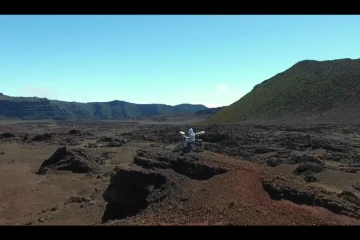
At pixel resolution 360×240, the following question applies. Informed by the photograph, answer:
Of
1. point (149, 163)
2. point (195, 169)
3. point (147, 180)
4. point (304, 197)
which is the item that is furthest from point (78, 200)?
point (304, 197)

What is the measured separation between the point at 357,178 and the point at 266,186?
1434 cm

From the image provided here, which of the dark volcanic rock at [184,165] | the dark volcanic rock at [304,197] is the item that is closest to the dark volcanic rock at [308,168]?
the dark volcanic rock at [304,197]

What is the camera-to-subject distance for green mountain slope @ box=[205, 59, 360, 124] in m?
89.2

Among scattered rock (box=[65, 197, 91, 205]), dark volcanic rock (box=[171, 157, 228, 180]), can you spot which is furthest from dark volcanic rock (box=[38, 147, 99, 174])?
dark volcanic rock (box=[171, 157, 228, 180])

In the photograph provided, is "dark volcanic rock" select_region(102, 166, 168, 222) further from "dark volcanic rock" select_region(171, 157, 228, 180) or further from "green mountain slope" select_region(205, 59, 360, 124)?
"green mountain slope" select_region(205, 59, 360, 124)

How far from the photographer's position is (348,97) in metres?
87.6

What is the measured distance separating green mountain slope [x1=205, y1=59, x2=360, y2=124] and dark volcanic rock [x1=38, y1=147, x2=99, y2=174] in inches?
2484

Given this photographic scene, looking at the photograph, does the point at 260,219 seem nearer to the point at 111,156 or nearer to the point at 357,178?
the point at 357,178

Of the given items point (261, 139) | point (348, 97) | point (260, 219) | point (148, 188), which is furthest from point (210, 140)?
point (348, 97)

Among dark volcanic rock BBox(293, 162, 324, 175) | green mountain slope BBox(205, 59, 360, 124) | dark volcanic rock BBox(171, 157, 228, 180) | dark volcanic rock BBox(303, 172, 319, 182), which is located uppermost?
green mountain slope BBox(205, 59, 360, 124)

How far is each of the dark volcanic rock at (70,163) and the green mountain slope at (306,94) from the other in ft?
207

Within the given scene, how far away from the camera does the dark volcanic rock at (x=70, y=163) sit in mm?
32000

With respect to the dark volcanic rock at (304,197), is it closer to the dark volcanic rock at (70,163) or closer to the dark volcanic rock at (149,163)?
the dark volcanic rock at (149,163)

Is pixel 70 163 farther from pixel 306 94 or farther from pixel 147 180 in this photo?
pixel 306 94
